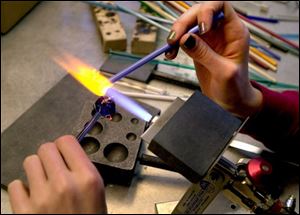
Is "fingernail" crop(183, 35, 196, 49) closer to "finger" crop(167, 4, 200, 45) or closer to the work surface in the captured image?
"finger" crop(167, 4, 200, 45)

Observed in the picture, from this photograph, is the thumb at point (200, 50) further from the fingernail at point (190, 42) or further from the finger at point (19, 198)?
the finger at point (19, 198)

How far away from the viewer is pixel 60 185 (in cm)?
31

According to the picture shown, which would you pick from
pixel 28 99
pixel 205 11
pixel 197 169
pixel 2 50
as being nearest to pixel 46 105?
pixel 28 99

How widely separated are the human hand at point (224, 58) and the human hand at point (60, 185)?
0.87 feet

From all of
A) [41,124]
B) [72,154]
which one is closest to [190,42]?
[72,154]

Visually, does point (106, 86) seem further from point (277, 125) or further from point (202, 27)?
point (277, 125)

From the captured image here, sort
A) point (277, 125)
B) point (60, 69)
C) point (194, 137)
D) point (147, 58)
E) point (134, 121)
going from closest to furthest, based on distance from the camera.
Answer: point (194, 137) → point (147, 58) → point (134, 121) → point (277, 125) → point (60, 69)

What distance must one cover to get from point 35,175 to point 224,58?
0.39 metres

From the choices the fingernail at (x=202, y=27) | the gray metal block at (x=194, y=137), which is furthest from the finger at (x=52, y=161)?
the fingernail at (x=202, y=27)

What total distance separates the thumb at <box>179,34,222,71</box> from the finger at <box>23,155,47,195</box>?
10.9 inches

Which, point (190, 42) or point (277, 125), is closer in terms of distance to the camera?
point (190, 42)

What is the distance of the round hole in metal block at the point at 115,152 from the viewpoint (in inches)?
20.0

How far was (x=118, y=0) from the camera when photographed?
964mm

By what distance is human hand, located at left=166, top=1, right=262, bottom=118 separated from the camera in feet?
1.73
